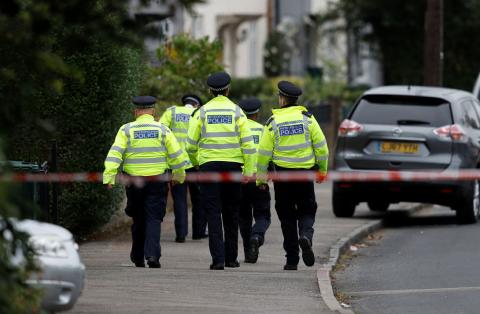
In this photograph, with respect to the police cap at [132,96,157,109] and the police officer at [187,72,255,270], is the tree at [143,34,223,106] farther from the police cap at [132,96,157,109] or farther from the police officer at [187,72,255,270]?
the police officer at [187,72,255,270]

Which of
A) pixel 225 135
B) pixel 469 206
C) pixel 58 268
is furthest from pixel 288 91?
pixel 469 206

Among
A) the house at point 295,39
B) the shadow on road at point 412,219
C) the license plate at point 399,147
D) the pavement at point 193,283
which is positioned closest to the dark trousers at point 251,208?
the pavement at point 193,283

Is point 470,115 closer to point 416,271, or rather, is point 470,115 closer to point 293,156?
point 416,271

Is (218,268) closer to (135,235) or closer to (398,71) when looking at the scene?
(135,235)

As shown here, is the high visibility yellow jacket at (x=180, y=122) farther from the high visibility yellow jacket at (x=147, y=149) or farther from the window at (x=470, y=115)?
the window at (x=470, y=115)

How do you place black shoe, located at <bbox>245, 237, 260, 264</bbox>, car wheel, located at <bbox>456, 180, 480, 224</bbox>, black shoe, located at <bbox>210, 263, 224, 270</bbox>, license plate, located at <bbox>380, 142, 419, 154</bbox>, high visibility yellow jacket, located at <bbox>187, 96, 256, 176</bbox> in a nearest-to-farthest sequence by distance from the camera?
1. high visibility yellow jacket, located at <bbox>187, 96, 256, 176</bbox>
2. black shoe, located at <bbox>210, 263, 224, 270</bbox>
3. black shoe, located at <bbox>245, 237, 260, 264</bbox>
4. license plate, located at <bbox>380, 142, 419, 154</bbox>
5. car wheel, located at <bbox>456, 180, 480, 224</bbox>

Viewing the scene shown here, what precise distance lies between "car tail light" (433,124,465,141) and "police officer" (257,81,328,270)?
5.56 m

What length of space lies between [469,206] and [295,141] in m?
6.32

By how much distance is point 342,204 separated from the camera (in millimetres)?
20469

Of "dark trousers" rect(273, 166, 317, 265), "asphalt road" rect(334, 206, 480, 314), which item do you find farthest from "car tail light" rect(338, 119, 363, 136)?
"dark trousers" rect(273, 166, 317, 265)

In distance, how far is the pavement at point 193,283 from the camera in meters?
11.1

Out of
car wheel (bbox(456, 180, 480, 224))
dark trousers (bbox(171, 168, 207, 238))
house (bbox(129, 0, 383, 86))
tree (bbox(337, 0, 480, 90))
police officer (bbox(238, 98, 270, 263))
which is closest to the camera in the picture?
police officer (bbox(238, 98, 270, 263))

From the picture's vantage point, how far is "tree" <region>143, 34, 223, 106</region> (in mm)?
22391

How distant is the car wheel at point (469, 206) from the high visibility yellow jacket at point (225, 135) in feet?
21.0
